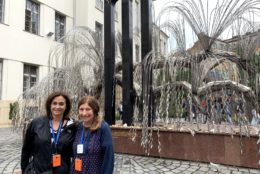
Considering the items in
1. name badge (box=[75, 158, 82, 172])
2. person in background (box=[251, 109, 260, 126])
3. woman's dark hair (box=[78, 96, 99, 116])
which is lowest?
name badge (box=[75, 158, 82, 172])

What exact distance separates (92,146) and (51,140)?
0.44 meters

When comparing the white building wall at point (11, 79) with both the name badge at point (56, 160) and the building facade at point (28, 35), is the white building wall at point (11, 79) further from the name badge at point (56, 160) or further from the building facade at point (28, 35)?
the name badge at point (56, 160)

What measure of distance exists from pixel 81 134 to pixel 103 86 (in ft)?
18.9

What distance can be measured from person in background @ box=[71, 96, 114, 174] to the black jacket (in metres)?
0.12

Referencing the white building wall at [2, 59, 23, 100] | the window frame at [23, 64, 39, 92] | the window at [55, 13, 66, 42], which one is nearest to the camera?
the white building wall at [2, 59, 23, 100]

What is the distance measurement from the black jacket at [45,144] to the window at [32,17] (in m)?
15.3

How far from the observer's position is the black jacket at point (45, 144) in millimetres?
2893

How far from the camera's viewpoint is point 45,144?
290 centimetres

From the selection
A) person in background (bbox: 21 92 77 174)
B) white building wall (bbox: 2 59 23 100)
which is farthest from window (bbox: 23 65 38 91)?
person in background (bbox: 21 92 77 174)

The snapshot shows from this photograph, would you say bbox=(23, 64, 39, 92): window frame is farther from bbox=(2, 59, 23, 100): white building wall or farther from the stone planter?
the stone planter

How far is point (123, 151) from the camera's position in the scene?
7.06 meters

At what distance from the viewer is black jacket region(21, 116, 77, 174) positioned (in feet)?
9.49

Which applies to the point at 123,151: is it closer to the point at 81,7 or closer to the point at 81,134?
the point at 81,134

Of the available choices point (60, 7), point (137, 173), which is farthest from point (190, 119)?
point (60, 7)
